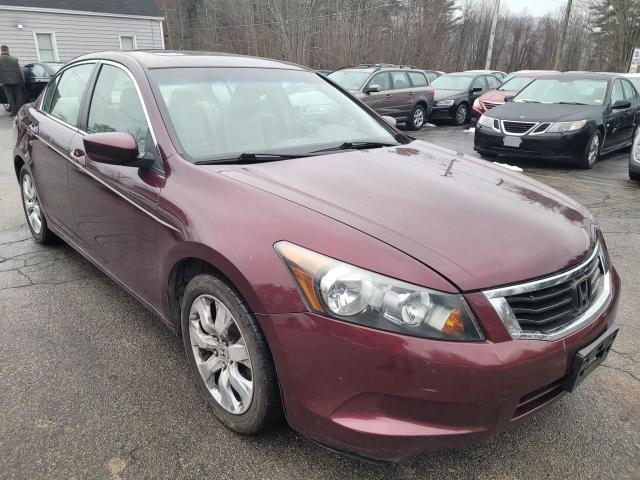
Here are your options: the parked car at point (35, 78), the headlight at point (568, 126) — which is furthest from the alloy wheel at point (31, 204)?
the parked car at point (35, 78)

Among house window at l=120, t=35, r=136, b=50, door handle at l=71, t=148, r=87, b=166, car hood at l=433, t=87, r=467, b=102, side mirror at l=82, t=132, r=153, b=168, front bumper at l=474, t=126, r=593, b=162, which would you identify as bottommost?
front bumper at l=474, t=126, r=593, b=162

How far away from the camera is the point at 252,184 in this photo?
2.17 metres

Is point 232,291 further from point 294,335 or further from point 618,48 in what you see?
point 618,48

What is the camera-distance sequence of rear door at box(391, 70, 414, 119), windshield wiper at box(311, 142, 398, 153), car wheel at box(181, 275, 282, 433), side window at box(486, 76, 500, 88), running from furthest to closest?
1. side window at box(486, 76, 500, 88)
2. rear door at box(391, 70, 414, 119)
3. windshield wiper at box(311, 142, 398, 153)
4. car wheel at box(181, 275, 282, 433)

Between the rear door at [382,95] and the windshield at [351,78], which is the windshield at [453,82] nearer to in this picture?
the rear door at [382,95]

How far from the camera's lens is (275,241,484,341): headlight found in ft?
5.43

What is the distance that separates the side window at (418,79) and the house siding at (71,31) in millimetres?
12889

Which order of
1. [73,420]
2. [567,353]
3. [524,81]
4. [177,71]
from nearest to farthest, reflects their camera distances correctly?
[567,353] < [73,420] < [177,71] < [524,81]

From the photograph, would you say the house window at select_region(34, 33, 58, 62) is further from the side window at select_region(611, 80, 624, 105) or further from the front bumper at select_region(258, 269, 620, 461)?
the front bumper at select_region(258, 269, 620, 461)

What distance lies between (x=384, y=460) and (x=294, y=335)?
1.78 ft

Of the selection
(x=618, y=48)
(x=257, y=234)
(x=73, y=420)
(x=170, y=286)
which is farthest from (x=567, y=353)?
(x=618, y=48)

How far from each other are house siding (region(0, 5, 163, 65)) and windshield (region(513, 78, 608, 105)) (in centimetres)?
1674

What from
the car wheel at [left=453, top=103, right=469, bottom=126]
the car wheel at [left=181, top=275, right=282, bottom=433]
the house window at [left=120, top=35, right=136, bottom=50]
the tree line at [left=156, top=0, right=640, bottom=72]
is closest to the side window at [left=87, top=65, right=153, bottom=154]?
the car wheel at [left=181, top=275, right=282, bottom=433]

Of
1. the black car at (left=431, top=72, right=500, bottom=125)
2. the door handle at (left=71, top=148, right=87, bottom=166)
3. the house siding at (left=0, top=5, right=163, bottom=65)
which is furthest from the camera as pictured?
the house siding at (left=0, top=5, right=163, bottom=65)
